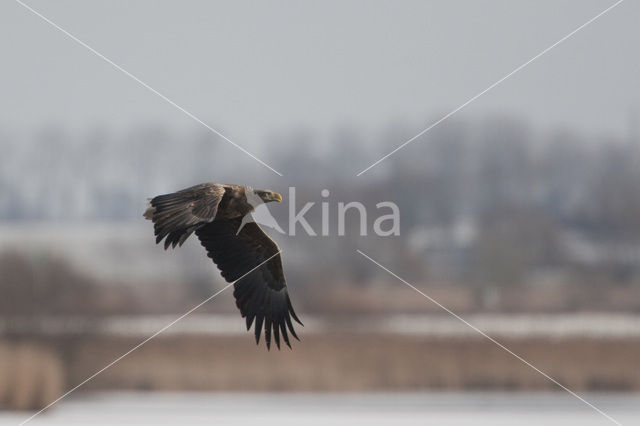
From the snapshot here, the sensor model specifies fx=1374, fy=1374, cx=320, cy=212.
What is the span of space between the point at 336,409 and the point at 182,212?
8.92 m

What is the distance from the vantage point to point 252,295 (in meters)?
11.2

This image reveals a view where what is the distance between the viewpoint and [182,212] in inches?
363

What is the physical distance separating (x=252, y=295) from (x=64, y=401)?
8.12m

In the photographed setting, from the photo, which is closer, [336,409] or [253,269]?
[253,269]

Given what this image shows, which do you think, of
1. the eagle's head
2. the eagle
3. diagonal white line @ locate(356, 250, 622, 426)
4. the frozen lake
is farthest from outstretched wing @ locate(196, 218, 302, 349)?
diagonal white line @ locate(356, 250, 622, 426)

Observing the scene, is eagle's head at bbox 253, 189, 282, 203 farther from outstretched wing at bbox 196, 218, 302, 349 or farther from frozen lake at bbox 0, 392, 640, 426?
frozen lake at bbox 0, 392, 640, 426

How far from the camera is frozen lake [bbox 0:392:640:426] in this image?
16516 mm

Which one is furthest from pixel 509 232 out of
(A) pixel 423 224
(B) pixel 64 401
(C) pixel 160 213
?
(C) pixel 160 213

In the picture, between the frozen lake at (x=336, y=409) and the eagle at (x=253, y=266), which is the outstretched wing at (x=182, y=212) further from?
the frozen lake at (x=336, y=409)

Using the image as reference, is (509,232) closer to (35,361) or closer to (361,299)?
(361,299)

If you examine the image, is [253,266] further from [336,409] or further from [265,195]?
[336,409]

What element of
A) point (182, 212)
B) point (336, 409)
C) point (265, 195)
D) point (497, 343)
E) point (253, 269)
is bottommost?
point (336, 409)

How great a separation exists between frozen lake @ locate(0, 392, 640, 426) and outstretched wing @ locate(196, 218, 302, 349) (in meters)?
5.30

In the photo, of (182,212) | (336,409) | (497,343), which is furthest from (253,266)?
(497,343)
